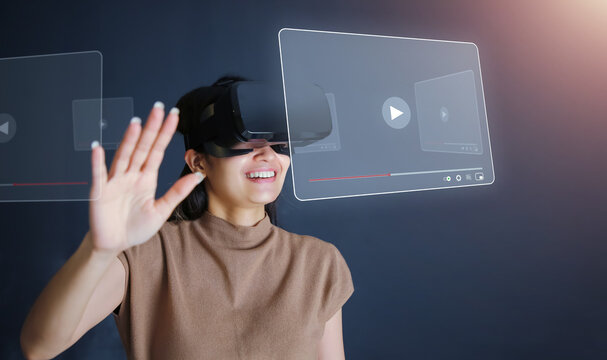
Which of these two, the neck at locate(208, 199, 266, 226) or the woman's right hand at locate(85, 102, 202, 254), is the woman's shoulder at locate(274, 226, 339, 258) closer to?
the neck at locate(208, 199, 266, 226)

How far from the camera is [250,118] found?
98 cm

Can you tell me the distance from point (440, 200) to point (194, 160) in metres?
0.81

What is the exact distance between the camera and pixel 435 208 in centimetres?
158

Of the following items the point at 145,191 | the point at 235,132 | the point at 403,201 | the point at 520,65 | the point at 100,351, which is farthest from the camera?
the point at 520,65

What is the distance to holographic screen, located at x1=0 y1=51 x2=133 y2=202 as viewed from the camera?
993 mm

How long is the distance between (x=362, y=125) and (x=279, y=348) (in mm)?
501

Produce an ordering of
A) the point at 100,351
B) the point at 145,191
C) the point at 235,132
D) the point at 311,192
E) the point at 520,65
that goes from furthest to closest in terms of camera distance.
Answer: the point at 520,65
the point at 100,351
the point at 311,192
the point at 235,132
the point at 145,191

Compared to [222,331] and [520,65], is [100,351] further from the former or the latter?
[520,65]

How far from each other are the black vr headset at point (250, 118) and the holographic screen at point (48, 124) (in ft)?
0.66

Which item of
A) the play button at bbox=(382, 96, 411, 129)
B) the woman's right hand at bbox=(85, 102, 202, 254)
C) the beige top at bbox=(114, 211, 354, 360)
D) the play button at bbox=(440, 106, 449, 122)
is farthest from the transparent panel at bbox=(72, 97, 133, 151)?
the play button at bbox=(440, 106, 449, 122)

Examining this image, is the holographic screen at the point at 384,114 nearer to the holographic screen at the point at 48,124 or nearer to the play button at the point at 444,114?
the play button at the point at 444,114

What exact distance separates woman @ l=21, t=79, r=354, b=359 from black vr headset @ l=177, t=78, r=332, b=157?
0.09 ft

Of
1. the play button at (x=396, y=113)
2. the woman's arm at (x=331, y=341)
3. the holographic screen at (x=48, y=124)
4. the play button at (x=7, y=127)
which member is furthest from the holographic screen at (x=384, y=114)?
the play button at (x=7, y=127)

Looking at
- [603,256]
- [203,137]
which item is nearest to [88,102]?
[203,137]
